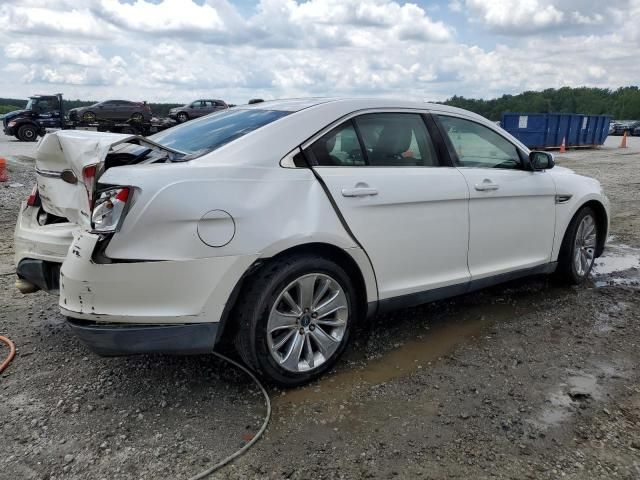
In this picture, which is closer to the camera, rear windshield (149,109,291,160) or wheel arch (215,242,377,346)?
wheel arch (215,242,377,346)

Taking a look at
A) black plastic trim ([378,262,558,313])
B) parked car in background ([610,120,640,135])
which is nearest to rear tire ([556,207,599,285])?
black plastic trim ([378,262,558,313])

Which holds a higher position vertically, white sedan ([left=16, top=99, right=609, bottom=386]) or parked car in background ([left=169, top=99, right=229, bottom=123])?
white sedan ([left=16, top=99, right=609, bottom=386])

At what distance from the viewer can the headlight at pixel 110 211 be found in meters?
2.71

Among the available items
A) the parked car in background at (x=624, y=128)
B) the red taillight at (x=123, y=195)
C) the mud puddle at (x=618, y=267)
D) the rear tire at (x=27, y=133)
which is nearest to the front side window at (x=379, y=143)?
the red taillight at (x=123, y=195)

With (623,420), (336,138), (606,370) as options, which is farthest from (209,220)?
(606,370)

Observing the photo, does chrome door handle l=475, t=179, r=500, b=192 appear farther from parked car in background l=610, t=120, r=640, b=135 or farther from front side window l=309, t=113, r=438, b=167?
parked car in background l=610, t=120, r=640, b=135

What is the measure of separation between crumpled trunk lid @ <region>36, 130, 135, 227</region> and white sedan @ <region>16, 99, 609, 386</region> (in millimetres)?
12

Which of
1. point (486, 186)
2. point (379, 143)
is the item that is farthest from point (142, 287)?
point (486, 186)

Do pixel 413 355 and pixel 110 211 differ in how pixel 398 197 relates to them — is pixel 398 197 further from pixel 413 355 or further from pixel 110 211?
pixel 110 211

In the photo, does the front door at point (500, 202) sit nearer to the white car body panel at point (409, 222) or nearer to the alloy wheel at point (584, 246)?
the white car body panel at point (409, 222)

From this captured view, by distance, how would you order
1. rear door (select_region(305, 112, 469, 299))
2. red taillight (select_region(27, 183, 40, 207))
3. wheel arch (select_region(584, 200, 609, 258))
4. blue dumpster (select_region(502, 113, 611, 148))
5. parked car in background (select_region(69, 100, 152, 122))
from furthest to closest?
1. parked car in background (select_region(69, 100, 152, 122))
2. blue dumpster (select_region(502, 113, 611, 148))
3. wheel arch (select_region(584, 200, 609, 258))
4. red taillight (select_region(27, 183, 40, 207))
5. rear door (select_region(305, 112, 469, 299))

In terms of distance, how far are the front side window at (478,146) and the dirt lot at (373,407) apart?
1.19 metres

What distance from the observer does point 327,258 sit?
10.8ft

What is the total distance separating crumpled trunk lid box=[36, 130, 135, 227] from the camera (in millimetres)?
2980
